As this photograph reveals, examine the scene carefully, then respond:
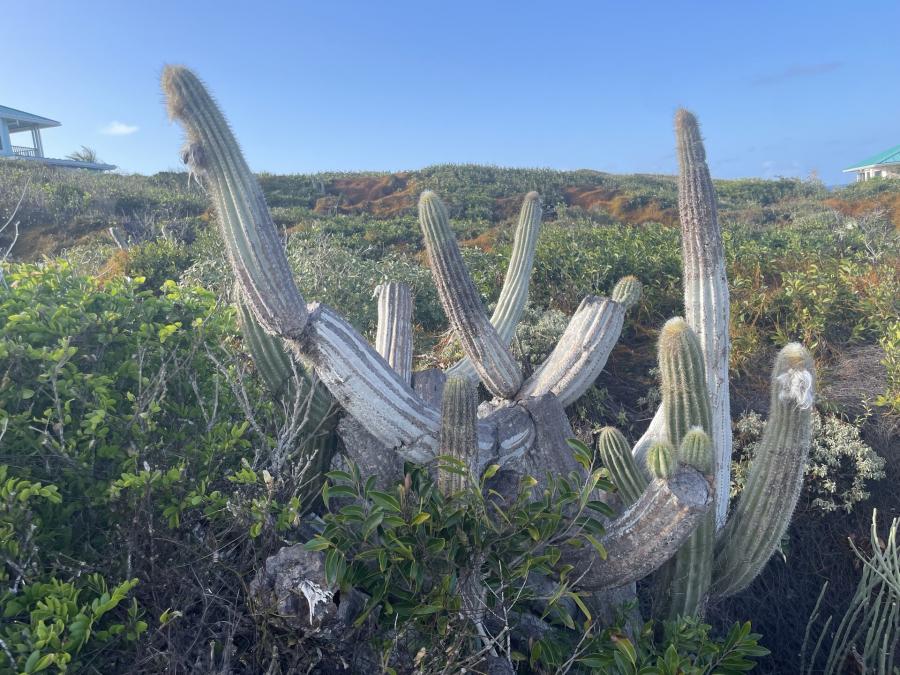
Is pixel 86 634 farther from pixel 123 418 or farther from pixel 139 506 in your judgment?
pixel 123 418

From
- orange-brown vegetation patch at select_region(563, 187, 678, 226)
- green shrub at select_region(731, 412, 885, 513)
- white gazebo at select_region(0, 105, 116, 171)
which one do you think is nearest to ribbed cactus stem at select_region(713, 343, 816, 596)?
green shrub at select_region(731, 412, 885, 513)

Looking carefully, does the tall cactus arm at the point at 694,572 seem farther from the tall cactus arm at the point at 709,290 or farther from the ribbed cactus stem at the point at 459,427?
the ribbed cactus stem at the point at 459,427

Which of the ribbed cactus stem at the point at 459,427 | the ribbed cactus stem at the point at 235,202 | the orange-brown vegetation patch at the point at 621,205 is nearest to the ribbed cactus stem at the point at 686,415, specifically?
the ribbed cactus stem at the point at 459,427

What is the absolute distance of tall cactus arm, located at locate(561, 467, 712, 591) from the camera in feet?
7.47

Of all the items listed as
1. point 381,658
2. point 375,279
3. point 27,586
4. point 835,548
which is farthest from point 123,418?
point 375,279

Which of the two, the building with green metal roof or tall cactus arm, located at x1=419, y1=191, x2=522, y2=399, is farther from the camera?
the building with green metal roof

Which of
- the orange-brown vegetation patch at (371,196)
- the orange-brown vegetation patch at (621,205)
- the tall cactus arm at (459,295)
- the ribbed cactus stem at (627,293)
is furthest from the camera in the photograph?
the orange-brown vegetation patch at (371,196)

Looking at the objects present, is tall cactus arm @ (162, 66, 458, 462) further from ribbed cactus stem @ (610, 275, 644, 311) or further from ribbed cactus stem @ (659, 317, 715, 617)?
ribbed cactus stem @ (610, 275, 644, 311)

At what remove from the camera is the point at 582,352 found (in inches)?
152

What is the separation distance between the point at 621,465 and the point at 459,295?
4.58 ft

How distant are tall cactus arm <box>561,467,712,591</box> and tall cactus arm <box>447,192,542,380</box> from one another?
2272mm

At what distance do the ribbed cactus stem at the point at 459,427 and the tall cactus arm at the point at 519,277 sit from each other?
2.14m

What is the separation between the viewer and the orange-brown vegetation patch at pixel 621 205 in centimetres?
1820

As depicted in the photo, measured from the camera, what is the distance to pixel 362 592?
2.31 m
